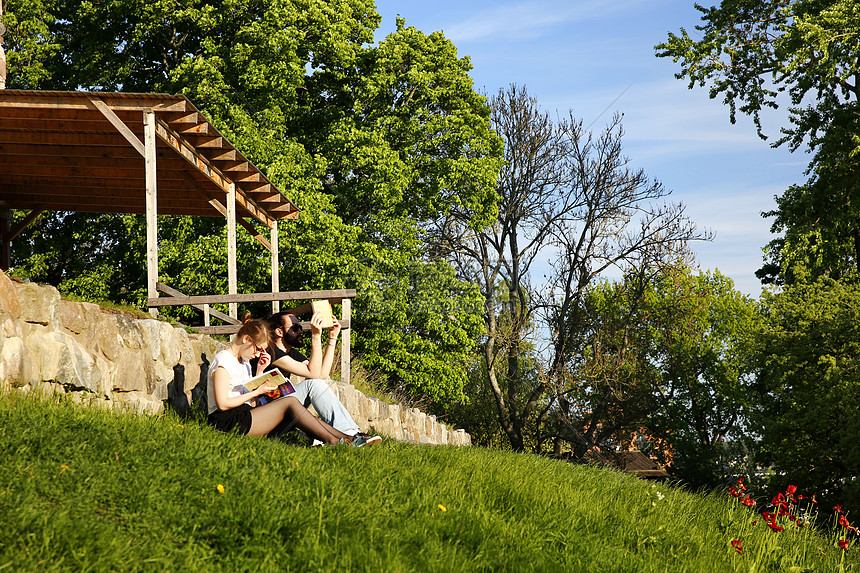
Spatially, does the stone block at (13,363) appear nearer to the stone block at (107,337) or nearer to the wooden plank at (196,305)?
the stone block at (107,337)

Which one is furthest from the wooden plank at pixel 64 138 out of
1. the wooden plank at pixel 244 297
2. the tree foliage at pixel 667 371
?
the tree foliage at pixel 667 371

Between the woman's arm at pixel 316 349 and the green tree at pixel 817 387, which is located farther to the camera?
the green tree at pixel 817 387

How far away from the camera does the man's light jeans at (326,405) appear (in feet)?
20.4

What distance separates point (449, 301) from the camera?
21547 millimetres

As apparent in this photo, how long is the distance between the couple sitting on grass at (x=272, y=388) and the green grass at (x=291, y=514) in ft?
1.04

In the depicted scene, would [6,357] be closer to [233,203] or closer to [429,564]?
[429,564]

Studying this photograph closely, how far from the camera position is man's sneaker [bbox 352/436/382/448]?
5937 millimetres

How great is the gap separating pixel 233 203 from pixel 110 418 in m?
7.63

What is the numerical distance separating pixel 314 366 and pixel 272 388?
2.96ft

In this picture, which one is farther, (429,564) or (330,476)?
(330,476)

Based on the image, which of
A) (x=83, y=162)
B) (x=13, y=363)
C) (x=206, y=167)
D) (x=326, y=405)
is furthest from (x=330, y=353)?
(x=83, y=162)

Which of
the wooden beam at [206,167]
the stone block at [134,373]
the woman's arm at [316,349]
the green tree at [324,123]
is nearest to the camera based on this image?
the stone block at [134,373]

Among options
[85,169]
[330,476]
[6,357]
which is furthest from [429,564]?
[85,169]

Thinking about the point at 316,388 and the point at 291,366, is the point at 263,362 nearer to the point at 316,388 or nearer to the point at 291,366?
the point at 291,366
